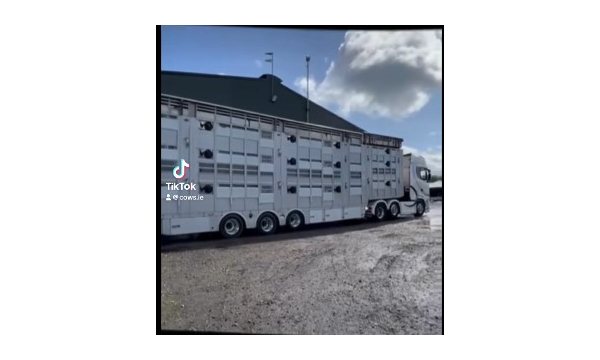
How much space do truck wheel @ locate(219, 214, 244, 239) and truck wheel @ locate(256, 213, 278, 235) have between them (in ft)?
0.63

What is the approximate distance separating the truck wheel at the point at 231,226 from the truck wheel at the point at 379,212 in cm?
154

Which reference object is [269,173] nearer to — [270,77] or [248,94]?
[248,94]

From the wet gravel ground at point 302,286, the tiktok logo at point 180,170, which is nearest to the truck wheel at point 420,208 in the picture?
the wet gravel ground at point 302,286

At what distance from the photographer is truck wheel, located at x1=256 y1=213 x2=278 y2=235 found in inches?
124

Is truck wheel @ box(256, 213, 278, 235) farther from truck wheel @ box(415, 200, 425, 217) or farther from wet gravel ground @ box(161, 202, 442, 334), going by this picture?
truck wheel @ box(415, 200, 425, 217)

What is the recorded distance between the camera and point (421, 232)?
10.2 ft

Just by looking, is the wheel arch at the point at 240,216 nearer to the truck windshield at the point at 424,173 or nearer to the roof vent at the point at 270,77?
the roof vent at the point at 270,77

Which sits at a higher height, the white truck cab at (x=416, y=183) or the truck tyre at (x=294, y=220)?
the white truck cab at (x=416, y=183)

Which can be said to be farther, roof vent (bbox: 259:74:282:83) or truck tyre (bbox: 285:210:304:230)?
truck tyre (bbox: 285:210:304:230)

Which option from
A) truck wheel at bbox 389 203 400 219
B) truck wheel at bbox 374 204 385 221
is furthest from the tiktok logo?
truck wheel at bbox 389 203 400 219

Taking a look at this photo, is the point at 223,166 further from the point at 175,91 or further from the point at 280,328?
the point at 280,328

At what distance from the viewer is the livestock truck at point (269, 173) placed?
288cm

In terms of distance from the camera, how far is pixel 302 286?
2.94 metres

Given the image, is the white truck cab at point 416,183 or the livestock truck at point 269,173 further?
the white truck cab at point 416,183
